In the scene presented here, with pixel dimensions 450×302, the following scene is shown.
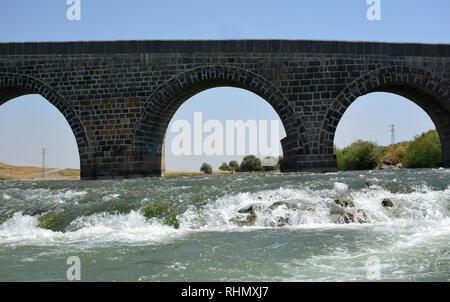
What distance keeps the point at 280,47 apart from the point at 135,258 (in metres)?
10.8

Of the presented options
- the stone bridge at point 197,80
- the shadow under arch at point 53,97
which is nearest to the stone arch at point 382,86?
the stone bridge at point 197,80

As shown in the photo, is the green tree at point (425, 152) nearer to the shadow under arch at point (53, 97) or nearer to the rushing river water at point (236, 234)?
the rushing river water at point (236, 234)

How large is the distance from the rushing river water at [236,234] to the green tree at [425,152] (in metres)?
17.1

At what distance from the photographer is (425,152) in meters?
24.7

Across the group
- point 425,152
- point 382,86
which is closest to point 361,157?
point 425,152

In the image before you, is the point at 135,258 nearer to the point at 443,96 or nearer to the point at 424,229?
the point at 424,229

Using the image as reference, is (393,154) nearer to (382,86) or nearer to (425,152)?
(425,152)

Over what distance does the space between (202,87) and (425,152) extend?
16.6 metres

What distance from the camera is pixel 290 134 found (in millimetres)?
13477

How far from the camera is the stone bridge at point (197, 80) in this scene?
1341cm

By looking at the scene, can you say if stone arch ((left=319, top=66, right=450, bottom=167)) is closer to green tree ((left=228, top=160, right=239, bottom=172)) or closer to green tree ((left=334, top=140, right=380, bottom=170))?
green tree ((left=334, top=140, right=380, bottom=170))

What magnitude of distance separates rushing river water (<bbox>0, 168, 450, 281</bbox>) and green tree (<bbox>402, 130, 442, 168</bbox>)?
675 inches
